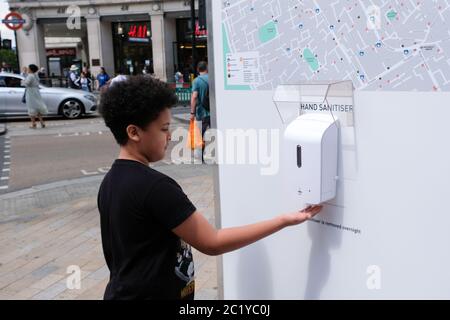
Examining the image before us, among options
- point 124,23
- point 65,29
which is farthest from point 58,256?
point 65,29

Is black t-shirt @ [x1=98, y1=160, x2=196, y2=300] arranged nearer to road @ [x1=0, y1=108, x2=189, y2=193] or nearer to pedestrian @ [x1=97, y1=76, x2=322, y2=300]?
pedestrian @ [x1=97, y1=76, x2=322, y2=300]

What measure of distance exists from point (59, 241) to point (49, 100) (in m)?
11.8

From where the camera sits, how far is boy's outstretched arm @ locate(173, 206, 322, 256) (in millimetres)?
1778

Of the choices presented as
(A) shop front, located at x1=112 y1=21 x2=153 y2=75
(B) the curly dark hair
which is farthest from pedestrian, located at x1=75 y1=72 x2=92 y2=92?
(B) the curly dark hair

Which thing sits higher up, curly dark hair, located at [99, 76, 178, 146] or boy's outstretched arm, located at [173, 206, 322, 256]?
curly dark hair, located at [99, 76, 178, 146]

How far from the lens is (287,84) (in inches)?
86.2

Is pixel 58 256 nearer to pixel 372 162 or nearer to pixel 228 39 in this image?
pixel 228 39

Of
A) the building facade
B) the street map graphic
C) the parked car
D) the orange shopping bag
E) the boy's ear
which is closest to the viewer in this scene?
the street map graphic

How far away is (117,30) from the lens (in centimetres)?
3281

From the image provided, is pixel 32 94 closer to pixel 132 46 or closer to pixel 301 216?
pixel 301 216

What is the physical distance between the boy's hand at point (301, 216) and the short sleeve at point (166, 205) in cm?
42

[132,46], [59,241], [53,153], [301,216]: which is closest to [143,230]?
[301,216]
